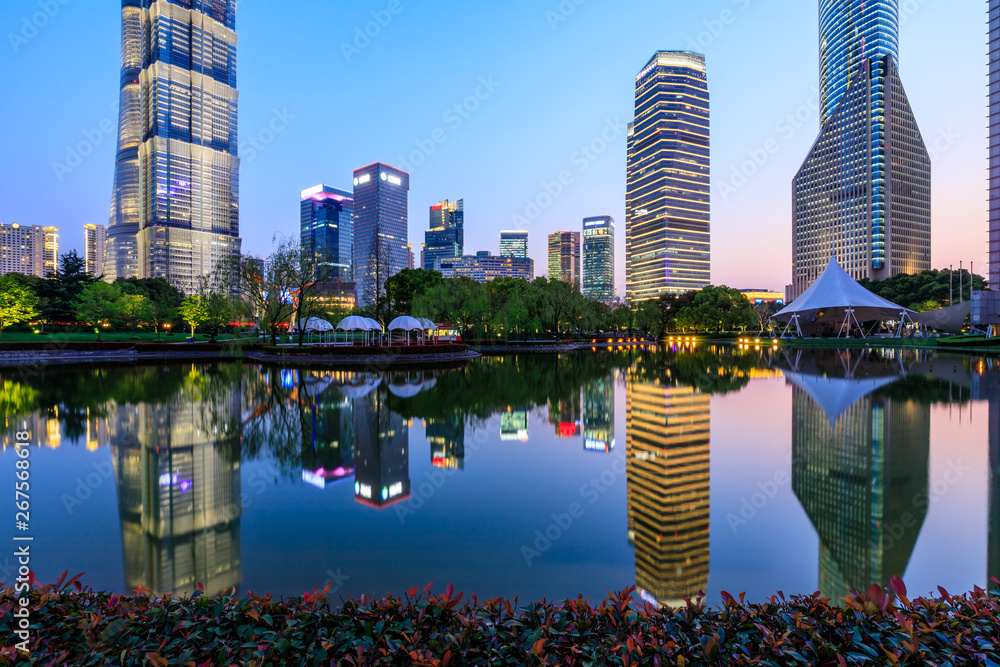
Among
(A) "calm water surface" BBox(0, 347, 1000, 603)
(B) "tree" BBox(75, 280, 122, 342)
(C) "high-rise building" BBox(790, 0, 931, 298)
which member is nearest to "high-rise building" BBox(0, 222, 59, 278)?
(B) "tree" BBox(75, 280, 122, 342)

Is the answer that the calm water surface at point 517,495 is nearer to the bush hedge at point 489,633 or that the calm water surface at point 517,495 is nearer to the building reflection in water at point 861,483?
the building reflection in water at point 861,483

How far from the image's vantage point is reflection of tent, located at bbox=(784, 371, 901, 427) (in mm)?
13374

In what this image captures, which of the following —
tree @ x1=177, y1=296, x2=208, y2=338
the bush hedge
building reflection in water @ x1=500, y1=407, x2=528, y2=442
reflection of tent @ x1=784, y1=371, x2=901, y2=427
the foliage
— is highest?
the foliage

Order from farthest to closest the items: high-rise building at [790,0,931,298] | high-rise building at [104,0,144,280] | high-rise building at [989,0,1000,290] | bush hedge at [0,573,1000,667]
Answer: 1. high-rise building at [104,0,144,280]
2. high-rise building at [790,0,931,298]
3. high-rise building at [989,0,1000,290]
4. bush hedge at [0,573,1000,667]

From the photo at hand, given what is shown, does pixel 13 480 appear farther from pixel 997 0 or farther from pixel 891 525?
pixel 997 0

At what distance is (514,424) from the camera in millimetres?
11852

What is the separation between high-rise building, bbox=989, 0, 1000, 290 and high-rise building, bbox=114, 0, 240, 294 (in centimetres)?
14352

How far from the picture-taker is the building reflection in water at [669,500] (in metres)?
4.58

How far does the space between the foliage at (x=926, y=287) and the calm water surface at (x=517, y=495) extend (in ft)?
252

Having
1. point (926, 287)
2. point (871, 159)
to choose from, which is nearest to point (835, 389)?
point (926, 287)

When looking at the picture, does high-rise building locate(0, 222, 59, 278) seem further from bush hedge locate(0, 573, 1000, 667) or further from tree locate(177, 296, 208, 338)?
bush hedge locate(0, 573, 1000, 667)

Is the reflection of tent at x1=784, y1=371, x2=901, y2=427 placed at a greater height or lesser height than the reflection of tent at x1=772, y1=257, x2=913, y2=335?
lesser

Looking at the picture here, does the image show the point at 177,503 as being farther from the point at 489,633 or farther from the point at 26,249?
the point at 26,249

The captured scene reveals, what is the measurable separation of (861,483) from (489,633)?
22.8 ft
